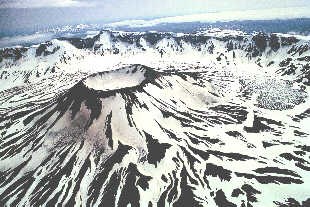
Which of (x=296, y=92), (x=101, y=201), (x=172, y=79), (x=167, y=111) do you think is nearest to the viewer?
(x=101, y=201)

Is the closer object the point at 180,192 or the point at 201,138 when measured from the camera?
the point at 180,192

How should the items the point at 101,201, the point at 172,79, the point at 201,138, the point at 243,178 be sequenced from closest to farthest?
the point at 101,201
the point at 243,178
the point at 201,138
the point at 172,79

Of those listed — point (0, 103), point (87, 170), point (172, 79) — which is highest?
point (172, 79)

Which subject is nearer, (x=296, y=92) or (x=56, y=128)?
(x=56, y=128)

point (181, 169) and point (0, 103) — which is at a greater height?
point (181, 169)

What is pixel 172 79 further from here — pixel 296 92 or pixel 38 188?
pixel 38 188

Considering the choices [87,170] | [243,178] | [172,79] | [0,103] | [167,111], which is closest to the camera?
[243,178]

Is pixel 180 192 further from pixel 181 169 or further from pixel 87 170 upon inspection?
pixel 87 170

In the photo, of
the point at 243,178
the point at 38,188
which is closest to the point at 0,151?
the point at 38,188

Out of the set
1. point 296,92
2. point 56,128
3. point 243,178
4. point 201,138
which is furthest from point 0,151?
point 296,92
